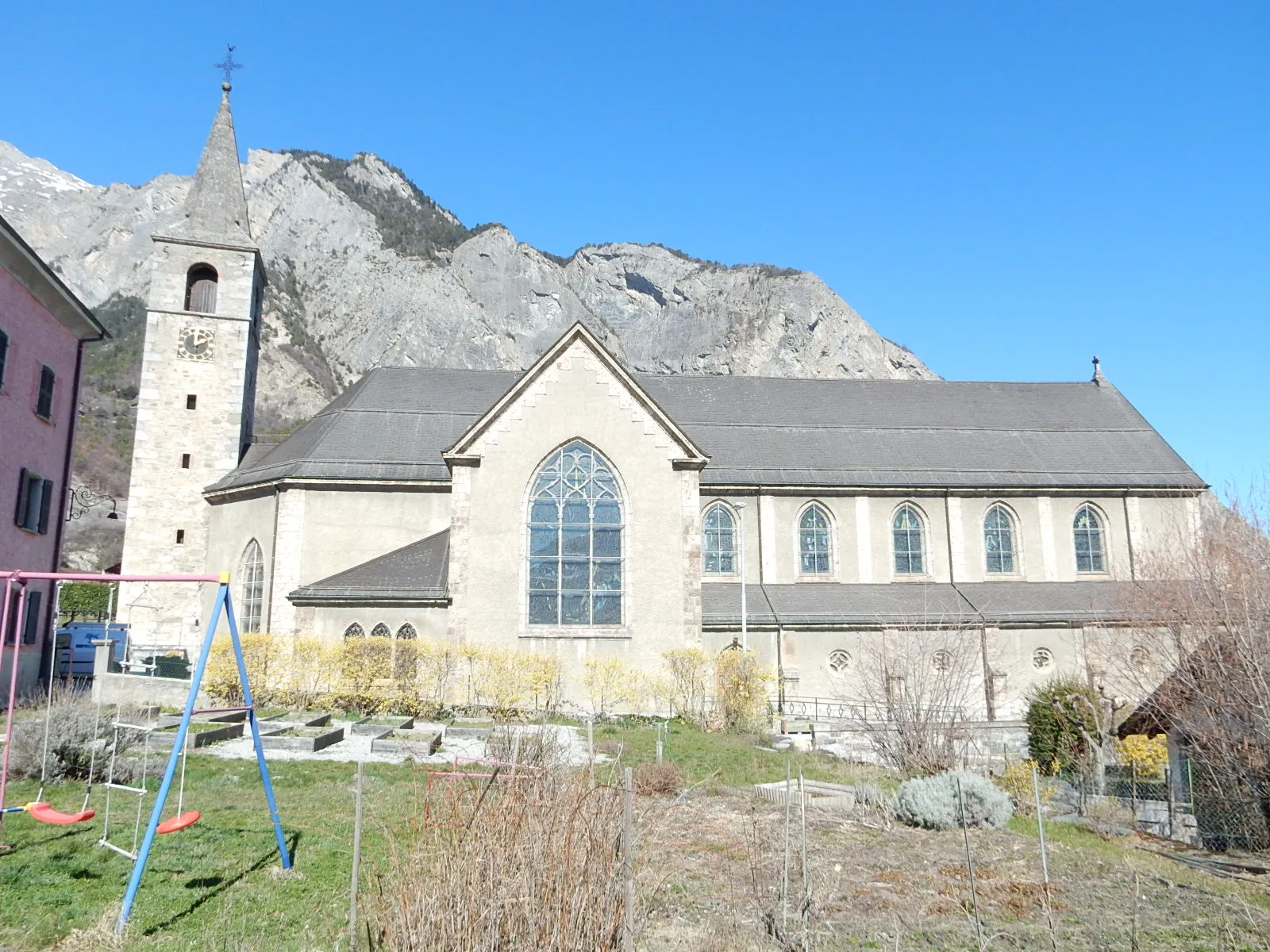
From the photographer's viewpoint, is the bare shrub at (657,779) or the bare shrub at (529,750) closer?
the bare shrub at (529,750)

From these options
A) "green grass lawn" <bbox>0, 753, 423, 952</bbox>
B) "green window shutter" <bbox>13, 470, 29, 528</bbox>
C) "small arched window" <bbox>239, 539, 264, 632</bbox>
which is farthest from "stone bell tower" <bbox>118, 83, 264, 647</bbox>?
"green grass lawn" <bbox>0, 753, 423, 952</bbox>

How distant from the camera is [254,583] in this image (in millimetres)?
26953

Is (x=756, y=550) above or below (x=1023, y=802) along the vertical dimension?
above

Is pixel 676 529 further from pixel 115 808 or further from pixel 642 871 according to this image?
pixel 642 871

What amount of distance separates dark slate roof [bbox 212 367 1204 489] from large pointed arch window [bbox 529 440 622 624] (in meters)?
5.29

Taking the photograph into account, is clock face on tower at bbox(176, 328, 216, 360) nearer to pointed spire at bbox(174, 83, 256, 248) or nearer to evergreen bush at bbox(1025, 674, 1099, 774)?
pointed spire at bbox(174, 83, 256, 248)

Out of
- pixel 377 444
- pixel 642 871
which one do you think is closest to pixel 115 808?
pixel 642 871

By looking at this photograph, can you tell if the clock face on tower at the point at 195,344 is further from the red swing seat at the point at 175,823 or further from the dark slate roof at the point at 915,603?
the red swing seat at the point at 175,823

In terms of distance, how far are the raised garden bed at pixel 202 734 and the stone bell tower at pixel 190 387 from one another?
1269cm

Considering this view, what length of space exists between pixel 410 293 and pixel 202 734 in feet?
356

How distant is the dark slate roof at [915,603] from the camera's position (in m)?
26.8

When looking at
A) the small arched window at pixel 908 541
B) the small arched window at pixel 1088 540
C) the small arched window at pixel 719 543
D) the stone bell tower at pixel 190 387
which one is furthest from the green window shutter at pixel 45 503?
the small arched window at pixel 1088 540

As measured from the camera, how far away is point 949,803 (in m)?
13.1

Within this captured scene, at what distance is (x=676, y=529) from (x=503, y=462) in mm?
5051
